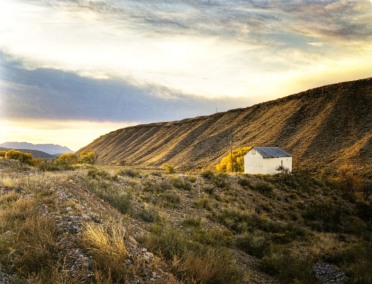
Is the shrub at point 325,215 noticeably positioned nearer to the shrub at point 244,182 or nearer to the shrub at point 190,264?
the shrub at point 244,182

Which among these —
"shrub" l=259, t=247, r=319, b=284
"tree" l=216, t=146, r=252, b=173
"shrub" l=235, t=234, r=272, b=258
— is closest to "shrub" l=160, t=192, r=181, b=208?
"shrub" l=235, t=234, r=272, b=258

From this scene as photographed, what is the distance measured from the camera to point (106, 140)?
149 meters

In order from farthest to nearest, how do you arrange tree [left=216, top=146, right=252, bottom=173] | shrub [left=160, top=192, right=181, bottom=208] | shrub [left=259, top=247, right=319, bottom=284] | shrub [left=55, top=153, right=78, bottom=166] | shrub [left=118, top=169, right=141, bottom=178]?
1. tree [left=216, top=146, right=252, bottom=173]
2. shrub [left=55, top=153, right=78, bottom=166]
3. shrub [left=118, top=169, right=141, bottom=178]
4. shrub [left=160, top=192, right=181, bottom=208]
5. shrub [left=259, top=247, right=319, bottom=284]

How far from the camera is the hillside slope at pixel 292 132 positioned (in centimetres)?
5741

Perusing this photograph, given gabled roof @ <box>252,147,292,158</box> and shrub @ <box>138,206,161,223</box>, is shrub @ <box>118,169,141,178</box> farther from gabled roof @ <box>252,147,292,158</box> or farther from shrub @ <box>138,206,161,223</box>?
gabled roof @ <box>252,147,292,158</box>

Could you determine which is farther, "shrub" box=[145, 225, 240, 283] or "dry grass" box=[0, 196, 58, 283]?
"shrub" box=[145, 225, 240, 283]

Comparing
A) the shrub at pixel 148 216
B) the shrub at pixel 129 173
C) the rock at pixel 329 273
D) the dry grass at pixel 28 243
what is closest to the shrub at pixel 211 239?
the shrub at pixel 148 216

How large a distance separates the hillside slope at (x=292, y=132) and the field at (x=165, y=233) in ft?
93.7

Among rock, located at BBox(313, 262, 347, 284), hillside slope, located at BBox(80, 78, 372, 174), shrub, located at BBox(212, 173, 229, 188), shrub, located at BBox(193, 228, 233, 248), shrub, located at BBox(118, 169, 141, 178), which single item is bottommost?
rock, located at BBox(313, 262, 347, 284)

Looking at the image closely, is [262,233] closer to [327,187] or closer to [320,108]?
[327,187]

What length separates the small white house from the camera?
41.9m

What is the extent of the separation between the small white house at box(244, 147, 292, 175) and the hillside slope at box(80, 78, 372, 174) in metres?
11.9

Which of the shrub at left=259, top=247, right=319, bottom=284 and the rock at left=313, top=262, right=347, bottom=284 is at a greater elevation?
the shrub at left=259, top=247, right=319, bottom=284

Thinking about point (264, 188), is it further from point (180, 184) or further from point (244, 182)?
point (180, 184)
